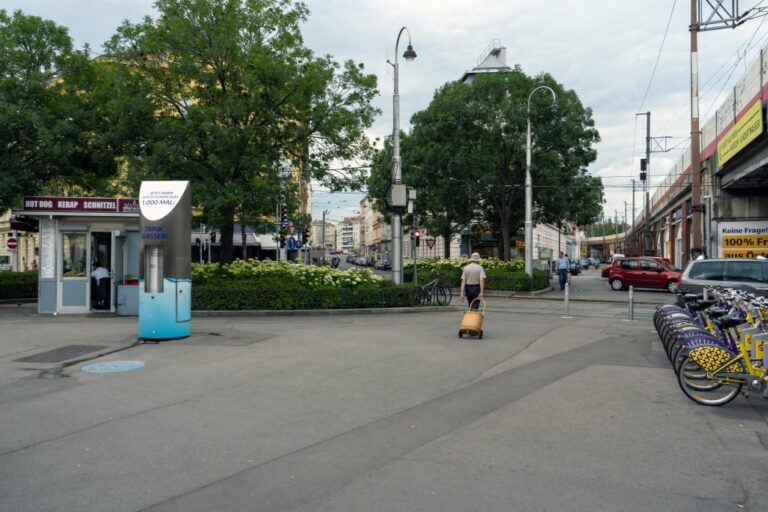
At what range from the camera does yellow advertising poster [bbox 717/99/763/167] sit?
2084 cm

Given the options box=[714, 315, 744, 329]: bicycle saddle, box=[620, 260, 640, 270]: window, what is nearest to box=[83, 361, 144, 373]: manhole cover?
box=[714, 315, 744, 329]: bicycle saddle

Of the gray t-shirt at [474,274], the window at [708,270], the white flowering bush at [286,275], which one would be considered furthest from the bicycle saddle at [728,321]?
the white flowering bush at [286,275]

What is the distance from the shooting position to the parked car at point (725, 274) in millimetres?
13508

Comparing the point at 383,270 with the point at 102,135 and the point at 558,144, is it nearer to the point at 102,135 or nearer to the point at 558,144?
the point at 558,144

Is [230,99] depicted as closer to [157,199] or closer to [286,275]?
[286,275]

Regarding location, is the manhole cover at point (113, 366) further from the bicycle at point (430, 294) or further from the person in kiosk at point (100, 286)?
the bicycle at point (430, 294)

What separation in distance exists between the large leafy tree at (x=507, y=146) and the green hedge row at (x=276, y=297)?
1600 centimetres

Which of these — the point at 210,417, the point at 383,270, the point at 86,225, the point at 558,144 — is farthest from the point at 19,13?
the point at 383,270

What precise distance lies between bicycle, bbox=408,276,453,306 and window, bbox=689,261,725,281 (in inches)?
304

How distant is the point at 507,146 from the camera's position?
109 feet

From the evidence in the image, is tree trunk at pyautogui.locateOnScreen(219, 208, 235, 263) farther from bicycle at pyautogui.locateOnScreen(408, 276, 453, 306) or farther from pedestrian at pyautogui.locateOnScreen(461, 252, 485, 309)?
pedestrian at pyautogui.locateOnScreen(461, 252, 485, 309)

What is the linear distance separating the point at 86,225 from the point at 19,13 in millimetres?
9151

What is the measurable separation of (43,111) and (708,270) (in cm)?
1957

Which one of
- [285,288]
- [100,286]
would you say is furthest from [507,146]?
[100,286]
